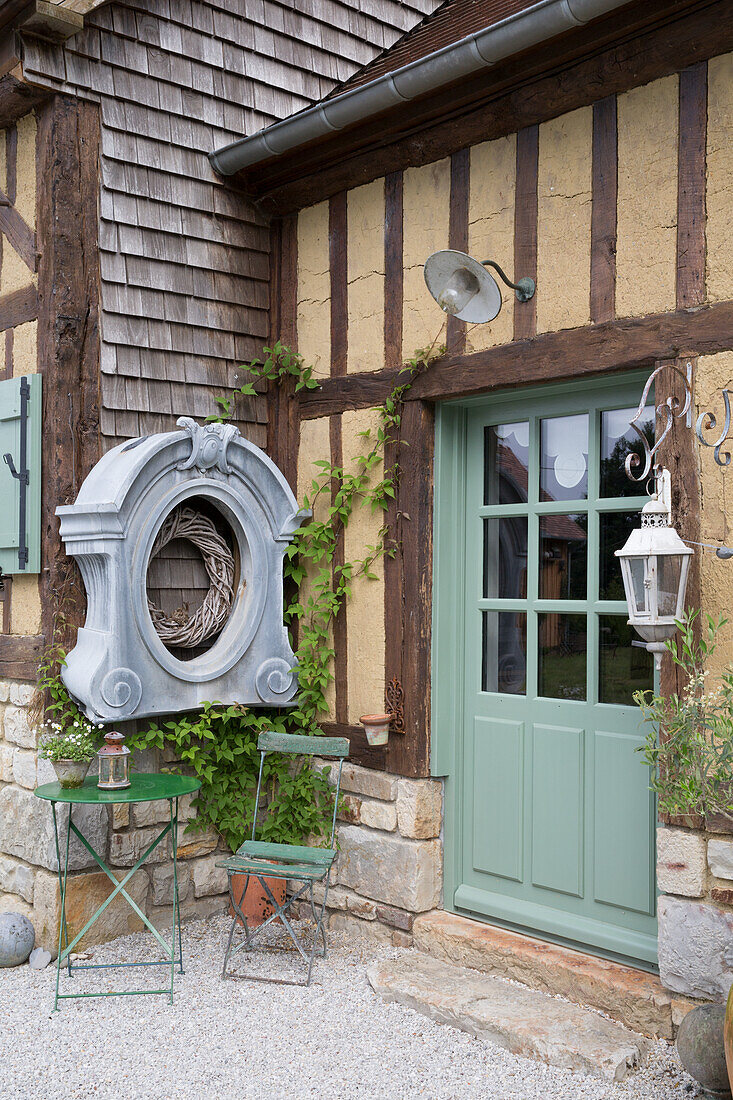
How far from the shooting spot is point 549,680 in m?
3.95

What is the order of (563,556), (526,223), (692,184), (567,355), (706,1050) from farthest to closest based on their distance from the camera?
1. (563,556)
2. (526,223)
3. (567,355)
4. (692,184)
5. (706,1050)

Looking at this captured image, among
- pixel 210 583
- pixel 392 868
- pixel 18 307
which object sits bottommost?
pixel 392 868

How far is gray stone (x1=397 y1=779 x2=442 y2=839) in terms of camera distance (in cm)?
421

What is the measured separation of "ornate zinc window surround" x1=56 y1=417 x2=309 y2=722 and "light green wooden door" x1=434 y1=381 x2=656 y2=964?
2.93 feet

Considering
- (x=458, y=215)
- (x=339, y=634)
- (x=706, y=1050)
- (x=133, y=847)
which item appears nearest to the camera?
(x=706, y=1050)

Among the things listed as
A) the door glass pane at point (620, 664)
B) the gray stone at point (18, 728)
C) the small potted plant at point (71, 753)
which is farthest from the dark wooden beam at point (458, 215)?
the gray stone at point (18, 728)

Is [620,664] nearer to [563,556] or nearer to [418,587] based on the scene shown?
[563,556]

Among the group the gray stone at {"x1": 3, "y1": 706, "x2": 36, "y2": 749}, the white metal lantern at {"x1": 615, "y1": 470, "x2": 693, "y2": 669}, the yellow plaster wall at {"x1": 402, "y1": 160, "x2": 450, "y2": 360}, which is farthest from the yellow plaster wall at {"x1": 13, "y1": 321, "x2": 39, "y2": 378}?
the white metal lantern at {"x1": 615, "y1": 470, "x2": 693, "y2": 669}

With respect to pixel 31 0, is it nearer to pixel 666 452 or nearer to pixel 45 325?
pixel 45 325

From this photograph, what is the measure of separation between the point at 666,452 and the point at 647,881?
1546 mm

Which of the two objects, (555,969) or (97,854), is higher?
(97,854)

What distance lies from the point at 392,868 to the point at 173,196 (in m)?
3.22

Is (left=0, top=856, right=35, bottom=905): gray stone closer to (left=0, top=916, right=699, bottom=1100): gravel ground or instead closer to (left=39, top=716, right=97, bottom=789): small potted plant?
(left=0, top=916, right=699, bottom=1100): gravel ground

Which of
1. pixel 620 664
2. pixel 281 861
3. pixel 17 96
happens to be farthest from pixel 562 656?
pixel 17 96
